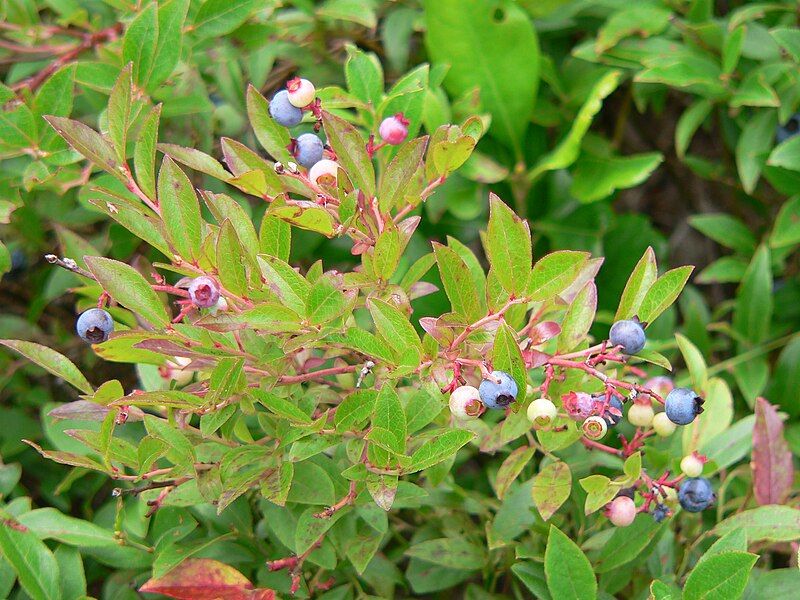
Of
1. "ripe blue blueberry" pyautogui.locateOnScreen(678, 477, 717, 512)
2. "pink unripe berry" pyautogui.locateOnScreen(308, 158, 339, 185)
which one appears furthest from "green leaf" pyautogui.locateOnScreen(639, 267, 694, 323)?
"pink unripe berry" pyautogui.locateOnScreen(308, 158, 339, 185)

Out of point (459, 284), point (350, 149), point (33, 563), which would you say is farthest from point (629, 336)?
point (33, 563)

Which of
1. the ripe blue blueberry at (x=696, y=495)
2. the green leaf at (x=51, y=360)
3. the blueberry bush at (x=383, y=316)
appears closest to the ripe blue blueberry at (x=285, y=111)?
the blueberry bush at (x=383, y=316)

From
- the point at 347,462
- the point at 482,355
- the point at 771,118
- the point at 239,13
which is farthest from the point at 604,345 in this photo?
the point at 771,118

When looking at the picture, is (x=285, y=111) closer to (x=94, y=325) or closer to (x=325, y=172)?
(x=325, y=172)

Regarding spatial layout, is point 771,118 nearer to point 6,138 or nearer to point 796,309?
point 796,309

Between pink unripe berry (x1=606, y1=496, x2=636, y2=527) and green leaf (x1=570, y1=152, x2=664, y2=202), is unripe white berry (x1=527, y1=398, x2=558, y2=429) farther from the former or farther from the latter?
green leaf (x1=570, y1=152, x2=664, y2=202)

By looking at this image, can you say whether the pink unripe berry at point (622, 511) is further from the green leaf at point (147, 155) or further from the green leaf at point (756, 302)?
the green leaf at point (756, 302)

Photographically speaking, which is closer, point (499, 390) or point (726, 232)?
point (499, 390)
